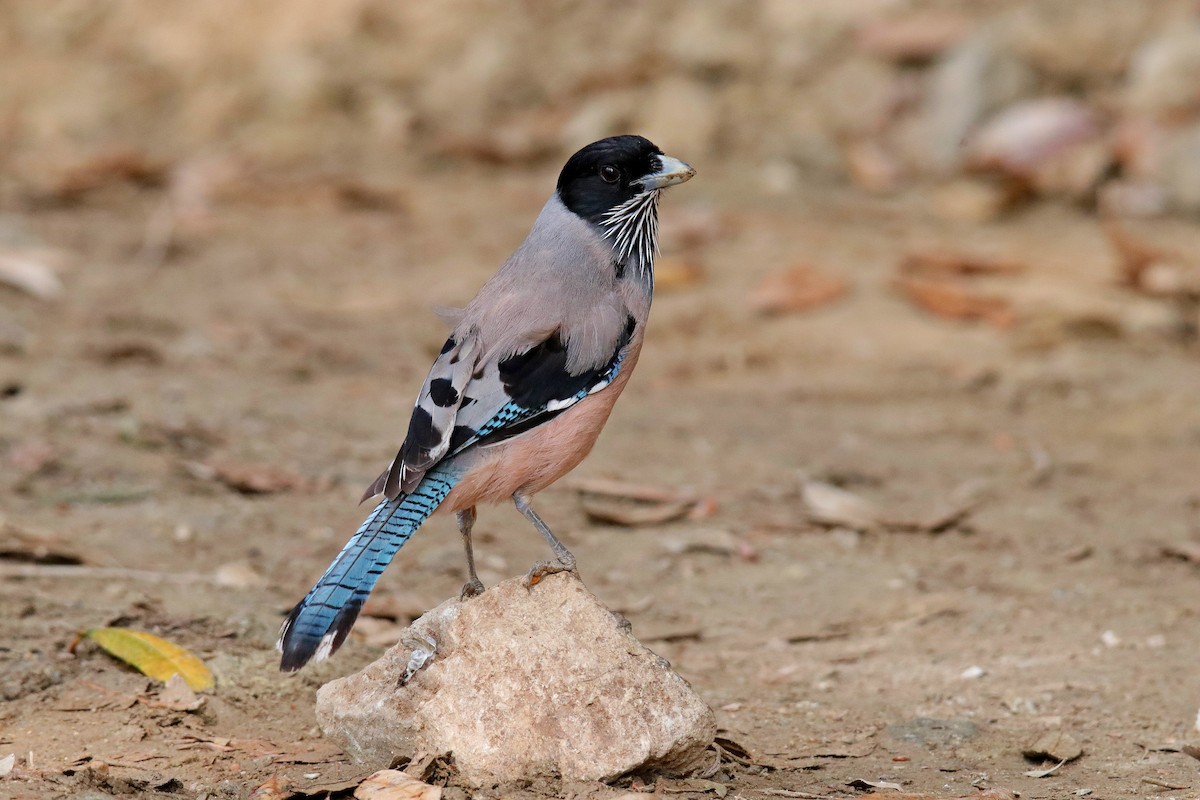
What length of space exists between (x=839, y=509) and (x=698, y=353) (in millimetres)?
2629

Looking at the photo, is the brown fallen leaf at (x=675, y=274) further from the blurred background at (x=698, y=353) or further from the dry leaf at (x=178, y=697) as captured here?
the dry leaf at (x=178, y=697)

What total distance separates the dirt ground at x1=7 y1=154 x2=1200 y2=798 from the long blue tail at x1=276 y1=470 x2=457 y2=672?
1.22ft

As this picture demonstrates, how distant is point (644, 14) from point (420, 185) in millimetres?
2533

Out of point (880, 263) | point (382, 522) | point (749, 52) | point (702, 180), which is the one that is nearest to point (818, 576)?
point (382, 522)

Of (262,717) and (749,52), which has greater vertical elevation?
(749,52)

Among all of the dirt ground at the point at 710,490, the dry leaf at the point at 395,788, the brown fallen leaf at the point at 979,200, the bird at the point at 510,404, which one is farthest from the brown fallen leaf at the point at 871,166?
the dry leaf at the point at 395,788

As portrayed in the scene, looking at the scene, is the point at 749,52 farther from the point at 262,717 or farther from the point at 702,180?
the point at 262,717

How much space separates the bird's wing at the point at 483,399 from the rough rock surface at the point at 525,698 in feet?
1.57

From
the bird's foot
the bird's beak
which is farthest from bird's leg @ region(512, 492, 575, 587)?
the bird's beak

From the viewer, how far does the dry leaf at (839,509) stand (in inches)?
269

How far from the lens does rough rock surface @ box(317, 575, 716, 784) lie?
393 centimetres

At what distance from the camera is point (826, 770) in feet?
14.2

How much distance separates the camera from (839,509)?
689 cm

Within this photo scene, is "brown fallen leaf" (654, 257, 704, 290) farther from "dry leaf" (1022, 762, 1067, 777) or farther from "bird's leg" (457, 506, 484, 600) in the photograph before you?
"dry leaf" (1022, 762, 1067, 777)
